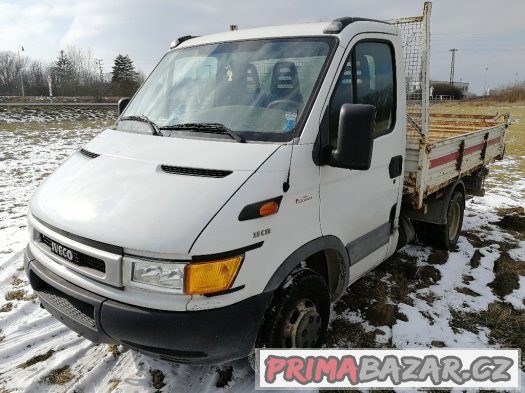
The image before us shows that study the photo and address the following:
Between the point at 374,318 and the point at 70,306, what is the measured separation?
8.32ft

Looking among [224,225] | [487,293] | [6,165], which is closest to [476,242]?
[487,293]

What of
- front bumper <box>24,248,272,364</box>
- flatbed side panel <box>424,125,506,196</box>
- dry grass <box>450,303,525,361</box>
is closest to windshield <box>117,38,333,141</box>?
front bumper <box>24,248,272,364</box>

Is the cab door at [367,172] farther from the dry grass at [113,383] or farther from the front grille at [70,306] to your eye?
the dry grass at [113,383]

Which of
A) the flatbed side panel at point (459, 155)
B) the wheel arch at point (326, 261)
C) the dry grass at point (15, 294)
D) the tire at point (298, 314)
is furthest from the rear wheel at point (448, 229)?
the dry grass at point (15, 294)

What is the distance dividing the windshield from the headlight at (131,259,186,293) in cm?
101

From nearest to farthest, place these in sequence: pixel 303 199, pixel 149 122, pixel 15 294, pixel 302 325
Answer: pixel 303 199
pixel 302 325
pixel 149 122
pixel 15 294

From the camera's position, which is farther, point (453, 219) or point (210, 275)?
point (453, 219)

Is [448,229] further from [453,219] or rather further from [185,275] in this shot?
[185,275]

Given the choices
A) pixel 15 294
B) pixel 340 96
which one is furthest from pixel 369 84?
pixel 15 294

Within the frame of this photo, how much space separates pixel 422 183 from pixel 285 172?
82.3 inches

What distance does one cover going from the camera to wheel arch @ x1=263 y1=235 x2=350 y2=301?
255 cm

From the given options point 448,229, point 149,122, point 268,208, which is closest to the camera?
point 268,208

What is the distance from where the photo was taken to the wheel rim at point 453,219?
17.0ft

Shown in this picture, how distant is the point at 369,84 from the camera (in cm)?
325
